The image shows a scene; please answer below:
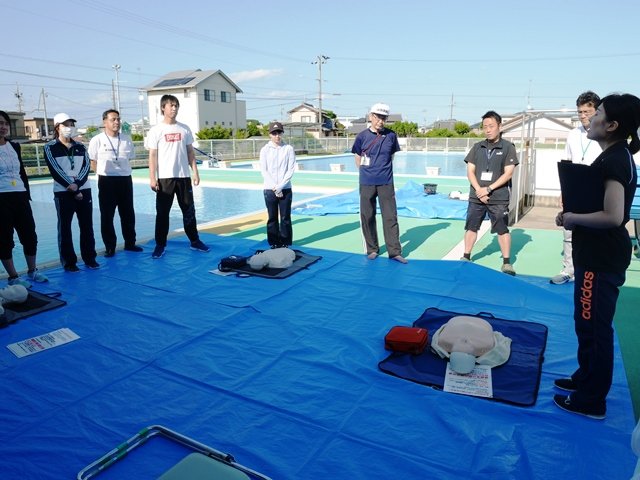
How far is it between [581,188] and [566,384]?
3.78 ft

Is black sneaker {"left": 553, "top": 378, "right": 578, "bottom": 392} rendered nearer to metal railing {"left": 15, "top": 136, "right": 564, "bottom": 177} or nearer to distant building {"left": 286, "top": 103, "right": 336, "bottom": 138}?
metal railing {"left": 15, "top": 136, "right": 564, "bottom": 177}

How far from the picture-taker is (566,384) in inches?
106

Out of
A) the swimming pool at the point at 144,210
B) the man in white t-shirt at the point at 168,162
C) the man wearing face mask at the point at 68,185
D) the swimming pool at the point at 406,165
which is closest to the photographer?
the man wearing face mask at the point at 68,185

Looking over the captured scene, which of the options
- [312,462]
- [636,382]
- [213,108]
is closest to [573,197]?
[636,382]

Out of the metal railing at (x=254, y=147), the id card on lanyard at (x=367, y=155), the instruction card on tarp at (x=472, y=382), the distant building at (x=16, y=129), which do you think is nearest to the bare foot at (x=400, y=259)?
the id card on lanyard at (x=367, y=155)

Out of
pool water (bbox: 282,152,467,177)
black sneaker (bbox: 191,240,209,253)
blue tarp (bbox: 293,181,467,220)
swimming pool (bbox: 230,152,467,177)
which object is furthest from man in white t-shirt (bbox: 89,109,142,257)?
pool water (bbox: 282,152,467,177)

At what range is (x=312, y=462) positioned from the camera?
2117 millimetres

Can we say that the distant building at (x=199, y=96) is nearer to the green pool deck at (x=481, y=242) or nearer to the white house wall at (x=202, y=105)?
the white house wall at (x=202, y=105)

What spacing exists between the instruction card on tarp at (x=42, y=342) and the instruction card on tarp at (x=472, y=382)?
2.59 metres

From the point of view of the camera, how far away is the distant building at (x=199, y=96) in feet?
130

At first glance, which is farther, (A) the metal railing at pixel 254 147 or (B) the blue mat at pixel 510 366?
(A) the metal railing at pixel 254 147

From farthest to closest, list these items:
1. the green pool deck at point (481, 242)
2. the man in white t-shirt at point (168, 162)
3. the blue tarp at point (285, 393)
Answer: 1. the man in white t-shirt at point (168, 162)
2. the green pool deck at point (481, 242)
3. the blue tarp at point (285, 393)

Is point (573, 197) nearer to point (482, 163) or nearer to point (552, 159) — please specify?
point (482, 163)

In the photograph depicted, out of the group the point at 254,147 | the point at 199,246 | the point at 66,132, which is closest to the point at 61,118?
the point at 66,132
